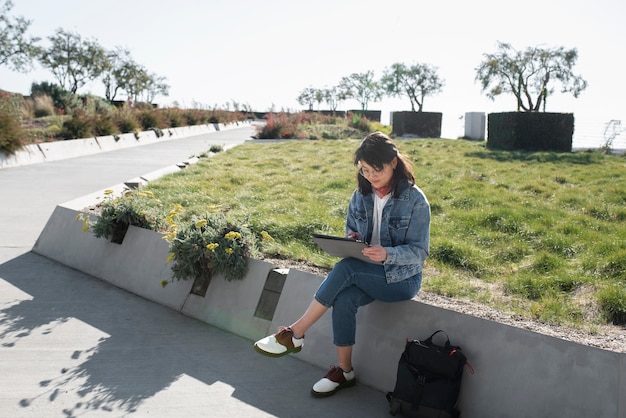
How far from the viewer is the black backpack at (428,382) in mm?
3041

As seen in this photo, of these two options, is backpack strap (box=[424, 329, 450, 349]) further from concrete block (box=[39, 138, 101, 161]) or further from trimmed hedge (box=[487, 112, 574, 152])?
trimmed hedge (box=[487, 112, 574, 152])

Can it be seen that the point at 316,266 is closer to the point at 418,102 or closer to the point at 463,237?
the point at 463,237

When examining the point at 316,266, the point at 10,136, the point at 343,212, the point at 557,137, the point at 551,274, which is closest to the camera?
the point at 551,274

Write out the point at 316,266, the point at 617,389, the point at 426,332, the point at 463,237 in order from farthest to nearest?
the point at 463,237 → the point at 316,266 → the point at 426,332 → the point at 617,389

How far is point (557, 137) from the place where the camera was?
16859 millimetres

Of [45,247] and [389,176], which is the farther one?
[45,247]

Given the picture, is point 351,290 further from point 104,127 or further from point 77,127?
point 104,127

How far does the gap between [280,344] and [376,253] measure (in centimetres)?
84

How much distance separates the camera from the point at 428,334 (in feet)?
11.2

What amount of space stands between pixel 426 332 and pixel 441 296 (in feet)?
3.01

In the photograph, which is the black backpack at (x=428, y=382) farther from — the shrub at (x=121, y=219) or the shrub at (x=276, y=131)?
the shrub at (x=276, y=131)

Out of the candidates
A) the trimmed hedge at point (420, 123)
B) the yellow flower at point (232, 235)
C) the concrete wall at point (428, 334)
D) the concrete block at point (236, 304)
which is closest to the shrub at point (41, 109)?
the trimmed hedge at point (420, 123)

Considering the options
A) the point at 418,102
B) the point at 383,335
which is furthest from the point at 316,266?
the point at 418,102

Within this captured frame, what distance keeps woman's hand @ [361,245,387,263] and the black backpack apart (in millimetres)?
494
